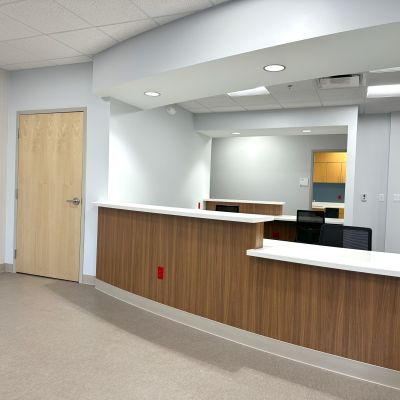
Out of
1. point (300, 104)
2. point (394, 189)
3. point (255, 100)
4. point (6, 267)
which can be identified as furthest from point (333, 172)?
point (6, 267)

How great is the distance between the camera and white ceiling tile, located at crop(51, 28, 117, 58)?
3.38 m

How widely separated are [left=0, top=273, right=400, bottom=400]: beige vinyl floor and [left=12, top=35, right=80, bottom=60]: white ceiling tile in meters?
2.68

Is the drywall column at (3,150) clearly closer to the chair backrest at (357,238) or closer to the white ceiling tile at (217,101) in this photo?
the white ceiling tile at (217,101)

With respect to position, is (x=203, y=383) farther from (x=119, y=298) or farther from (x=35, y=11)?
(x=35, y=11)

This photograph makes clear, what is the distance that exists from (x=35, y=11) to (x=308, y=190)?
655cm

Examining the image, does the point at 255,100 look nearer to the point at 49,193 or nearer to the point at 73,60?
the point at 73,60

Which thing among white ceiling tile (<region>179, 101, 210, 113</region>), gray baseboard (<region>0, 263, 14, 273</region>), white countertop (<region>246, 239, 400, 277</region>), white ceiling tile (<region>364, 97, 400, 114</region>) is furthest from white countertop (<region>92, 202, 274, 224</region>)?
white ceiling tile (<region>364, 97, 400, 114</region>)

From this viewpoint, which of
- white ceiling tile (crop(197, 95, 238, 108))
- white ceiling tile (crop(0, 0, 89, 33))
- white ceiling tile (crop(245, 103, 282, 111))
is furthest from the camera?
white ceiling tile (crop(245, 103, 282, 111))

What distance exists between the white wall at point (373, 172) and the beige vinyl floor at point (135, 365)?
179 inches

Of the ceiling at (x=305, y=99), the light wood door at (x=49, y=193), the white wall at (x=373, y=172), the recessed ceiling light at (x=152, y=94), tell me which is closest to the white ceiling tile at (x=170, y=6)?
the recessed ceiling light at (x=152, y=94)

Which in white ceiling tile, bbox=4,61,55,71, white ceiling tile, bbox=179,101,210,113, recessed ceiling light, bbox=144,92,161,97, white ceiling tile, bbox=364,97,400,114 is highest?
white ceiling tile, bbox=4,61,55,71

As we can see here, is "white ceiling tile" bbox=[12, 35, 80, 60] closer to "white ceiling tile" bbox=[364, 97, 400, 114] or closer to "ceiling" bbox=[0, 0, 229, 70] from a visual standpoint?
"ceiling" bbox=[0, 0, 229, 70]

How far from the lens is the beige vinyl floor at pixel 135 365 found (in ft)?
6.86

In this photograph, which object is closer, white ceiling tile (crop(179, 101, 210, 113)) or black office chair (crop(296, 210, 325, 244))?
black office chair (crop(296, 210, 325, 244))
